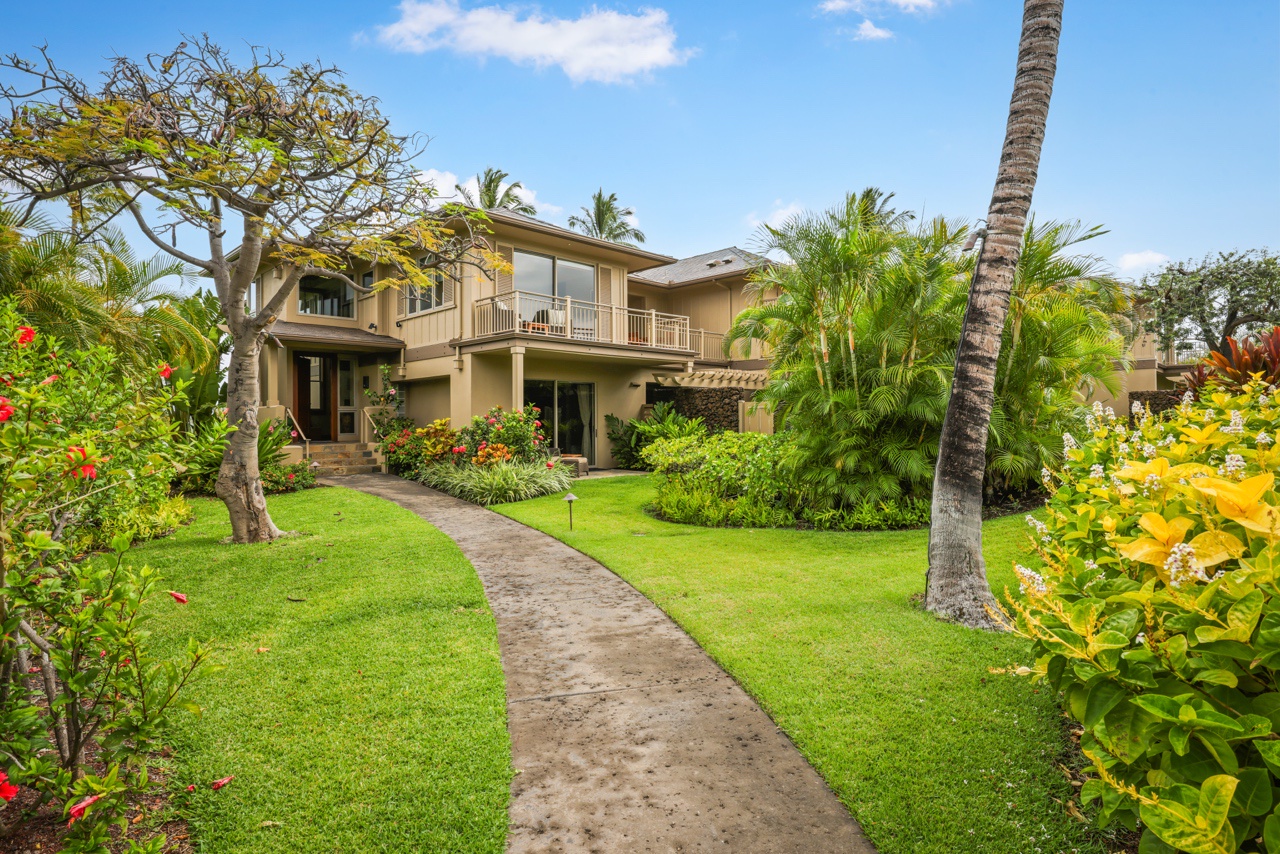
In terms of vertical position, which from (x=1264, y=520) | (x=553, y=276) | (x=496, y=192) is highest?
(x=496, y=192)

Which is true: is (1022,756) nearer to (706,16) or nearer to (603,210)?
(706,16)

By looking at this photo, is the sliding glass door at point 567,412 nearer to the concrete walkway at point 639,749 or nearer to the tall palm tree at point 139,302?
the tall palm tree at point 139,302

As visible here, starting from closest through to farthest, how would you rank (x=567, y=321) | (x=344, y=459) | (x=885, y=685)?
(x=885, y=685), (x=567, y=321), (x=344, y=459)

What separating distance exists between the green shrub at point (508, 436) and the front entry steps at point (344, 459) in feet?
11.1

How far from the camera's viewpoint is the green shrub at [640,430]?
18.2 meters

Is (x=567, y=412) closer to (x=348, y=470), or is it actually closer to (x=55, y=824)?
(x=348, y=470)

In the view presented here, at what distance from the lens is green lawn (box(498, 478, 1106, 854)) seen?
113 inches

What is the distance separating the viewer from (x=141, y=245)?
1216 cm

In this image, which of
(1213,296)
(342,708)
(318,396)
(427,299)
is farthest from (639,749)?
(1213,296)

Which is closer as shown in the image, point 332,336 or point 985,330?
point 985,330

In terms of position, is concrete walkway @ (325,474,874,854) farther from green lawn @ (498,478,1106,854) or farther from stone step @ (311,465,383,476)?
stone step @ (311,465,383,476)

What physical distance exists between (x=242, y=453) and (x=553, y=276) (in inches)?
437

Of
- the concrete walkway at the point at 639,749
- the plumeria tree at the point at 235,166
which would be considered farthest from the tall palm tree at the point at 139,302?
the concrete walkway at the point at 639,749

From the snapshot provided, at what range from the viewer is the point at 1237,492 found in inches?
54.5
